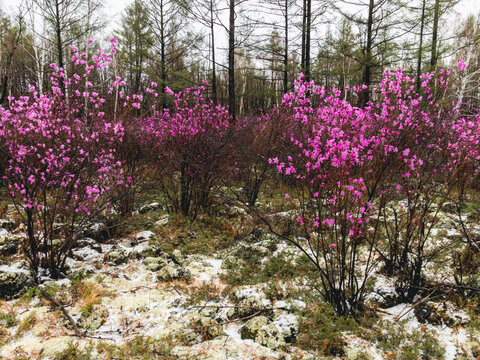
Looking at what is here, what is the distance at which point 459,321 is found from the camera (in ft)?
7.76

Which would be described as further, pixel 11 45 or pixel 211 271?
pixel 11 45

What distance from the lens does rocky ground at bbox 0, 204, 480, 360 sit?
83.7 inches

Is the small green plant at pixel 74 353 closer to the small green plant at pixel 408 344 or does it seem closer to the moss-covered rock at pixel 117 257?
the moss-covered rock at pixel 117 257

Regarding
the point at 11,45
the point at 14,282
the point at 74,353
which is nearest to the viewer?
the point at 74,353

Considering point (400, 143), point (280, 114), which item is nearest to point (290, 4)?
point (280, 114)

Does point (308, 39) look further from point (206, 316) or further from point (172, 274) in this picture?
point (206, 316)

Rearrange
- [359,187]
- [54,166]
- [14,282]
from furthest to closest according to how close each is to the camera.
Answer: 1. [54,166]
2. [14,282]
3. [359,187]

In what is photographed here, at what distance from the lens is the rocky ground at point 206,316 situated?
2.13 meters

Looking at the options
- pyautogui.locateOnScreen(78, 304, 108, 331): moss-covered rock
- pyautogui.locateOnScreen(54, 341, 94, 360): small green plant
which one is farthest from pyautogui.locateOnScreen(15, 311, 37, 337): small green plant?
pyautogui.locateOnScreen(54, 341, 94, 360): small green plant

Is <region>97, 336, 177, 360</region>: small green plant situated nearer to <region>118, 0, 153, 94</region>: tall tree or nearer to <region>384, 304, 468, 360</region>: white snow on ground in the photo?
<region>384, 304, 468, 360</region>: white snow on ground

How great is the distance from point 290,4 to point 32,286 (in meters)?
14.3

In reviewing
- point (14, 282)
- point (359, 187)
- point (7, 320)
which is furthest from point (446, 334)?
point (14, 282)

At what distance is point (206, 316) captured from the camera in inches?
101

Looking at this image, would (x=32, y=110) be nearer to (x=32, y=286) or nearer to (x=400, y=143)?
(x=32, y=286)
